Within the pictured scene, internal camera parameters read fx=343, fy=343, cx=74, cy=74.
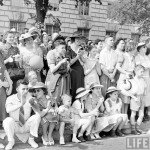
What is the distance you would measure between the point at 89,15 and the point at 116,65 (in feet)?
61.7

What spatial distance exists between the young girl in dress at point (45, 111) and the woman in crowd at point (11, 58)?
2.46 ft

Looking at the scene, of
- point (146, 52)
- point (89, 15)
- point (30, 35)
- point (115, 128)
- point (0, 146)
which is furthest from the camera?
point (89, 15)

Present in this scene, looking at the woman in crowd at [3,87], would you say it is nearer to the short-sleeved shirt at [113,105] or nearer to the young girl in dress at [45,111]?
the young girl in dress at [45,111]

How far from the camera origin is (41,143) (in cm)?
614

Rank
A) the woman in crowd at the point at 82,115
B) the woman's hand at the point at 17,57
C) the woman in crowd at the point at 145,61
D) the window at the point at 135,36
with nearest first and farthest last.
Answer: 1. the woman in crowd at the point at 82,115
2. the woman's hand at the point at 17,57
3. the woman in crowd at the point at 145,61
4. the window at the point at 135,36

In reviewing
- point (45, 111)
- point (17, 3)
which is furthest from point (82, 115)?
point (17, 3)

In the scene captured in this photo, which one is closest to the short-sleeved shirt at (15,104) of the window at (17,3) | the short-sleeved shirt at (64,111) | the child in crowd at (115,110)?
the short-sleeved shirt at (64,111)

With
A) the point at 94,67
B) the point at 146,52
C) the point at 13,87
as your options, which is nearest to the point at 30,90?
the point at 13,87

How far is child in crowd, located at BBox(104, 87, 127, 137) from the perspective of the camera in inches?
270

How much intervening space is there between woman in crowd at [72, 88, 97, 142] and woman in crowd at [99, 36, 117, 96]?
3.18ft

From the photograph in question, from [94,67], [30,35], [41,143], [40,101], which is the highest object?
[30,35]

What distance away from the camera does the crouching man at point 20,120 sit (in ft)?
18.5

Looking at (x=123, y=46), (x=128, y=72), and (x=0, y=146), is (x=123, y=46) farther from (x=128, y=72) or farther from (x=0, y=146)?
(x=0, y=146)

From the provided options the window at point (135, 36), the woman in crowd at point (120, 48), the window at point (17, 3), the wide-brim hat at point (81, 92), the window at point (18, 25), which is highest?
the window at point (17, 3)
